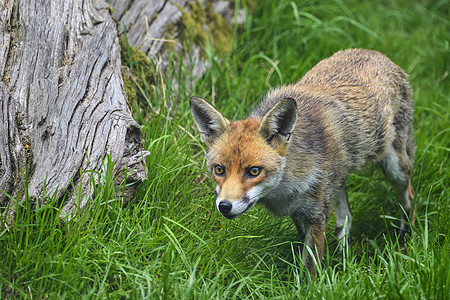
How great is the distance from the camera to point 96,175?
4066 millimetres

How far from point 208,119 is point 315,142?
3.11 ft

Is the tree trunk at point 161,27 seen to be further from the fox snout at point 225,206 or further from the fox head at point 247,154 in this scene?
the fox snout at point 225,206

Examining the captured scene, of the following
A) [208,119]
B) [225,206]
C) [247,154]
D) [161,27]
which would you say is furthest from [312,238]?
[161,27]

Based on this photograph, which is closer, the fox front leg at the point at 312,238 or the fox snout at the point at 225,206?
the fox snout at the point at 225,206

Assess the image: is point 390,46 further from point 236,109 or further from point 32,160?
point 32,160

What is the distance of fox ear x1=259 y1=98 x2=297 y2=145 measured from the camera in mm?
3887

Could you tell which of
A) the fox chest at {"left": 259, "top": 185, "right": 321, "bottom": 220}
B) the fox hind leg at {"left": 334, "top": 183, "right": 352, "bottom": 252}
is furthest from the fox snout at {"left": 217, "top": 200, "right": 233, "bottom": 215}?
the fox hind leg at {"left": 334, "top": 183, "right": 352, "bottom": 252}

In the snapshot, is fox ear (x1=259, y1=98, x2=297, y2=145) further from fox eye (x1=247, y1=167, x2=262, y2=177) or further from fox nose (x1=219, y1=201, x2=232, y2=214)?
fox nose (x1=219, y1=201, x2=232, y2=214)

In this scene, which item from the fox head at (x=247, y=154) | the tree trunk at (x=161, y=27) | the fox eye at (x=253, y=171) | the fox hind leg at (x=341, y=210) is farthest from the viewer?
the tree trunk at (x=161, y=27)

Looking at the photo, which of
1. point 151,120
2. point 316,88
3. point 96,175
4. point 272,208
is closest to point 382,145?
point 316,88

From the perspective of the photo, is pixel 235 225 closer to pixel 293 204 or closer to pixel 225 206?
pixel 293 204

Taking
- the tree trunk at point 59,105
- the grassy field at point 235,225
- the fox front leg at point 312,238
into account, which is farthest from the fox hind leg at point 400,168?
the tree trunk at point 59,105

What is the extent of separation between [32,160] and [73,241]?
76cm

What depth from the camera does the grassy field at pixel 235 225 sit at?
3.38m
